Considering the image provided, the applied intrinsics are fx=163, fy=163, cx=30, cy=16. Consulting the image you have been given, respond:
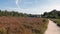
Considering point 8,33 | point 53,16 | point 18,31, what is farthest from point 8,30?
point 53,16

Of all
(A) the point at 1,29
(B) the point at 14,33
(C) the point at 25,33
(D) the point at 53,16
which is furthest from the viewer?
(D) the point at 53,16

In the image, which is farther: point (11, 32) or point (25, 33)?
point (25, 33)

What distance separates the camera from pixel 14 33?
861cm

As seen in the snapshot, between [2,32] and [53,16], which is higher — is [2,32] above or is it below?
above

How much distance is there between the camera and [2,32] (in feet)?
26.3

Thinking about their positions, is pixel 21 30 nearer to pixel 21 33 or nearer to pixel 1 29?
pixel 21 33

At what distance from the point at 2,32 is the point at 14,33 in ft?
2.66

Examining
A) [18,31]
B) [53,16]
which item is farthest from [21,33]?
[53,16]

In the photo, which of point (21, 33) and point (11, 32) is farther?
point (21, 33)

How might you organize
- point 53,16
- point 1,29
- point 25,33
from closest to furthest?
point 1,29 < point 25,33 < point 53,16

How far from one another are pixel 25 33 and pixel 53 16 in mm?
97701

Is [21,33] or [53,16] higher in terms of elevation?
[21,33]

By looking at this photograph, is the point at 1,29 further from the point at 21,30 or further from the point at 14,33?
the point at 21,30

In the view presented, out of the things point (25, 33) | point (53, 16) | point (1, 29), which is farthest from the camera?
point (53, 16)
